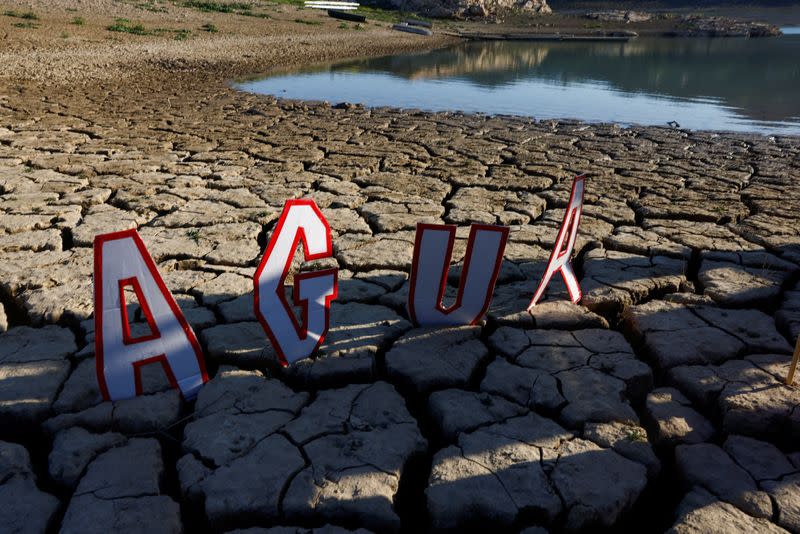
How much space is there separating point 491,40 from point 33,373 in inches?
900

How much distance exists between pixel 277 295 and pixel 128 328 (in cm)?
47

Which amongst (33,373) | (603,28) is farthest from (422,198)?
(603,28)

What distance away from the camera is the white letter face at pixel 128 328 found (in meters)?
1.84

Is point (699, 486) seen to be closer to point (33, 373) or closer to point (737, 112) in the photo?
point (33, 373)

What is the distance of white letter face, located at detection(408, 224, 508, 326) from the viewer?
2.33 m

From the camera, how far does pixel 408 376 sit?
221 cm

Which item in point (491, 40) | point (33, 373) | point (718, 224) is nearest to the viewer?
point (33, 373)

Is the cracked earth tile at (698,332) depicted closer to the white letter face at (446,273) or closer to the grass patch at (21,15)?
the white letter face at (446,273)

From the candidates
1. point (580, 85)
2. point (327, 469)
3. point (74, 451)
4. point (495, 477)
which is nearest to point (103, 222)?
point (74, 451)

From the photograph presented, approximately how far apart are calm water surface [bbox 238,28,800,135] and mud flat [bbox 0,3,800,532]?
14.1 ft

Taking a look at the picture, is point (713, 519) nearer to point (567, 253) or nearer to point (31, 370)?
point (567, 253)

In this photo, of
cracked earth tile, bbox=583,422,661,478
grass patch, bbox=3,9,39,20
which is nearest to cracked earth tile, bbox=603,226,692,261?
cracked earth tile, bbox=583,422,661,478

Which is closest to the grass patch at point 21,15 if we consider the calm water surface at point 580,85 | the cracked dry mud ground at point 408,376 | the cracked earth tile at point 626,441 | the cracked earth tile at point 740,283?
the calm water surface at point 580,85

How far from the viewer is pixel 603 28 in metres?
28.7
